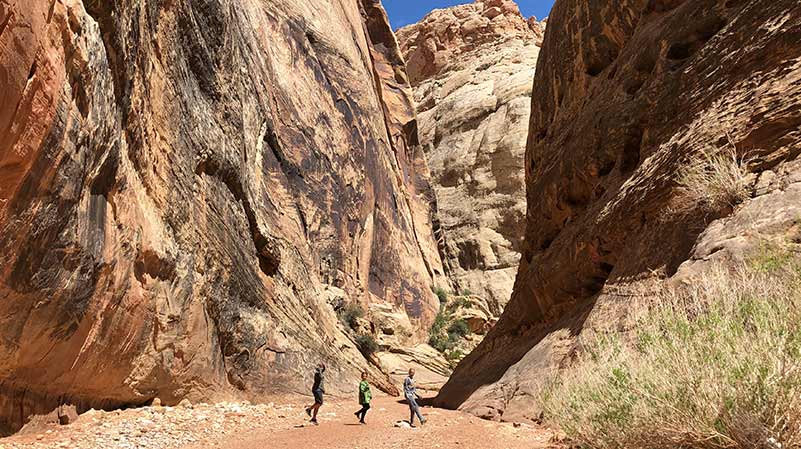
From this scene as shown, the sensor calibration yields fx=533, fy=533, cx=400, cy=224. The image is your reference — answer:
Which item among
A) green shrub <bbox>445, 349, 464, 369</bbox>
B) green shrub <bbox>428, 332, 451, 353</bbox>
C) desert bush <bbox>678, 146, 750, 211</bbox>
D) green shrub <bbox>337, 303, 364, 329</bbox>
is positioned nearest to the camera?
desert bush <bbox>678, 146, 750, 211</bbox>

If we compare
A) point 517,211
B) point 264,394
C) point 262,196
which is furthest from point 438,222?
point 264,394

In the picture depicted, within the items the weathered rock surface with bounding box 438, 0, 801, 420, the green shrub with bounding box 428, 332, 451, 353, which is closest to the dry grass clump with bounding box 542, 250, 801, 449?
the weathered rock surface with bounding box 438, 0, 801, 420

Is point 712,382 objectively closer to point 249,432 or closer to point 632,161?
point 249,432

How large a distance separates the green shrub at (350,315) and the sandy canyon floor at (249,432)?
12.4 m

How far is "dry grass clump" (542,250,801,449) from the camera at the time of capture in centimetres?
316

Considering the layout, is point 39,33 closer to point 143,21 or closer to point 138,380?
point 143,21

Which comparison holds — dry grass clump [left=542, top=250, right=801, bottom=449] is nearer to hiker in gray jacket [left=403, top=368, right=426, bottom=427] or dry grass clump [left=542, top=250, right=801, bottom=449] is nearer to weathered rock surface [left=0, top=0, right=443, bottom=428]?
hiker in gray jacket [left=403, top=368, right=426, bottom=427]

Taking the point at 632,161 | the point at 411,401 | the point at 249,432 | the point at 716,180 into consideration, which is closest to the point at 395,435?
the point at 411,401

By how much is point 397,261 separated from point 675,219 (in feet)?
88.1

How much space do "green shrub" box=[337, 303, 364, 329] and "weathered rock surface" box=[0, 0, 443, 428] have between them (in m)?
1.51

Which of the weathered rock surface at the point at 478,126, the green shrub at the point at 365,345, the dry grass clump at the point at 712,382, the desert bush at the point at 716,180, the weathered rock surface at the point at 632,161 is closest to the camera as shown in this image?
the dry grass clump at the point at 712,382

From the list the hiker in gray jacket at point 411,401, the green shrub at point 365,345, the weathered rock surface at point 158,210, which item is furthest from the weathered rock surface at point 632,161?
the green shrub at point 365,345

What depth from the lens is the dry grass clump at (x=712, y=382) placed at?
316 centimetres

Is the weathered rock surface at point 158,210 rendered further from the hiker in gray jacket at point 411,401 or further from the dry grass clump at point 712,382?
the dry grass clump at point 712,382
